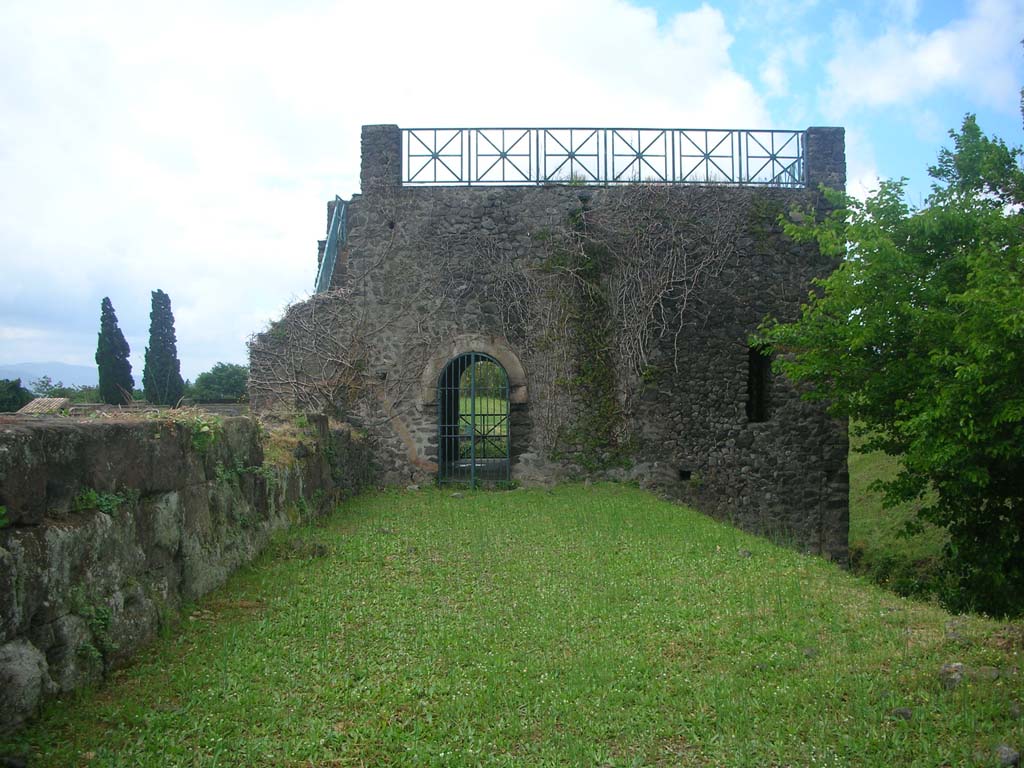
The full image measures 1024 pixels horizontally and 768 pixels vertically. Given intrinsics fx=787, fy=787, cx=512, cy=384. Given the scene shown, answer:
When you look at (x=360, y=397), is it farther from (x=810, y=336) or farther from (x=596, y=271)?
(x=810, y=336)

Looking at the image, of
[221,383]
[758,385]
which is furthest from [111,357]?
[758,385]

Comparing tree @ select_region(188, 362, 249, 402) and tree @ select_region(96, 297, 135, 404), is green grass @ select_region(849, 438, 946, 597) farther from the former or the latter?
tree @ select_region(188, 362, 249, 402)

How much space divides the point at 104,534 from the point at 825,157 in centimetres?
1174

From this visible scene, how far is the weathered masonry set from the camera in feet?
39.1

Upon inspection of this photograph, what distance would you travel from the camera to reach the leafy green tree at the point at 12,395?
662 inches

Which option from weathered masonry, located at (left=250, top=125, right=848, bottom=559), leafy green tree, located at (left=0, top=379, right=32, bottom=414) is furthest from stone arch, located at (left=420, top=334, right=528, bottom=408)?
leafy green tree, located at (left=0, top=379, right=32, bottom=414)

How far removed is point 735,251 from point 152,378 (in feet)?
68.3

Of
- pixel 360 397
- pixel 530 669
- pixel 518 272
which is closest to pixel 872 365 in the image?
pixel 518 272

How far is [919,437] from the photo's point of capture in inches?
313

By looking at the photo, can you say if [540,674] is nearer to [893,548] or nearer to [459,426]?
[459,426]

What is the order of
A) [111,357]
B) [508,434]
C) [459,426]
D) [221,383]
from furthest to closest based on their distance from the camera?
[221,383]
[111,357]
[459,426]
[508,434]

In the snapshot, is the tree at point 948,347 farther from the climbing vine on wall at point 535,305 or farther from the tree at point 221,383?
the tree at point 221,383

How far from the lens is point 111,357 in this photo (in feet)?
84.4

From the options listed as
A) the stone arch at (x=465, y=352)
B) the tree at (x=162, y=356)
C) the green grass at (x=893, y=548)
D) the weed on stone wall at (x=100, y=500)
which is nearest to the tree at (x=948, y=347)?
the green grass at (x=893, y=548)
